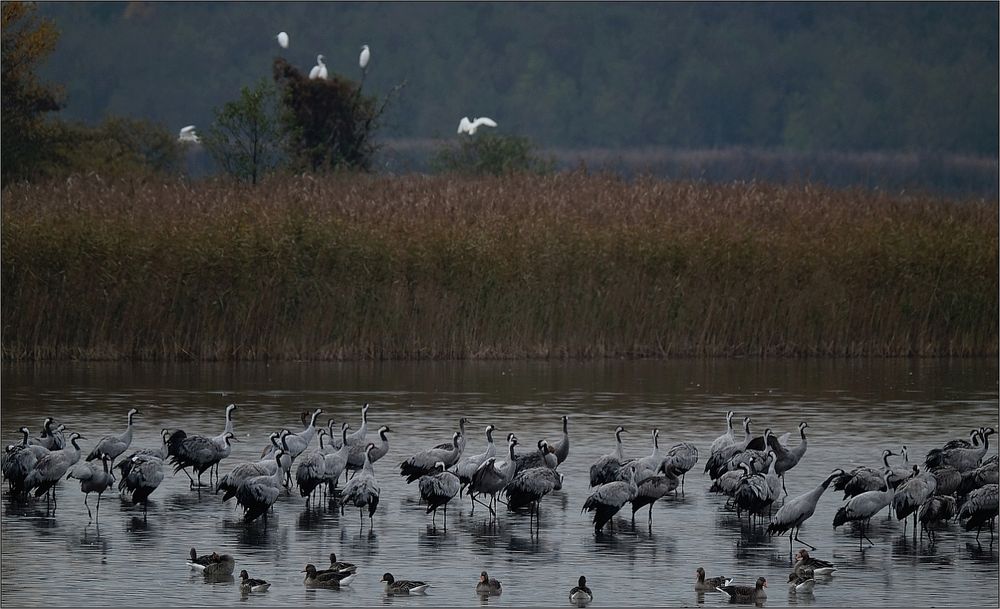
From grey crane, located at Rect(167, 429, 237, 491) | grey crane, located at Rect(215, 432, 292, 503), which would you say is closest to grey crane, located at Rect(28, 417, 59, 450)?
grey crane, located at Rect(167, 429, 237, 491)

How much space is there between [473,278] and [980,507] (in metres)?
13.5

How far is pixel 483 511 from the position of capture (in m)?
14.8

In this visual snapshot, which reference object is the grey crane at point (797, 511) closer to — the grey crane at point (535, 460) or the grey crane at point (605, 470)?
the grey crane at point (605, 470)

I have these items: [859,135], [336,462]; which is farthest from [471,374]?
[859,135]

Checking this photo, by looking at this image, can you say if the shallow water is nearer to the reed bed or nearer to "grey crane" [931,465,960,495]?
"grey crane" [931,465,960,495]

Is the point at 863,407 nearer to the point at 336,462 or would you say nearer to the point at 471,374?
the point at 471,374

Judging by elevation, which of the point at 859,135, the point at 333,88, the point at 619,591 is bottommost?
the point at 619,591

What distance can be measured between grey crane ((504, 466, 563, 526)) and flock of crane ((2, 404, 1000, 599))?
1 centimetres

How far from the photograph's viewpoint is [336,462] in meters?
14.6

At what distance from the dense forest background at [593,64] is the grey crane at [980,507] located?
9717cm

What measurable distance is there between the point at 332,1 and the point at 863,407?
4292 inches

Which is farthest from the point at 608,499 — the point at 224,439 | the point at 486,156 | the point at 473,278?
the point at 486,156

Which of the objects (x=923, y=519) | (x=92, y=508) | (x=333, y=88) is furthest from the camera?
(x=333, y=88)

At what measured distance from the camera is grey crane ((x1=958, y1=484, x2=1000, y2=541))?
516 inches
